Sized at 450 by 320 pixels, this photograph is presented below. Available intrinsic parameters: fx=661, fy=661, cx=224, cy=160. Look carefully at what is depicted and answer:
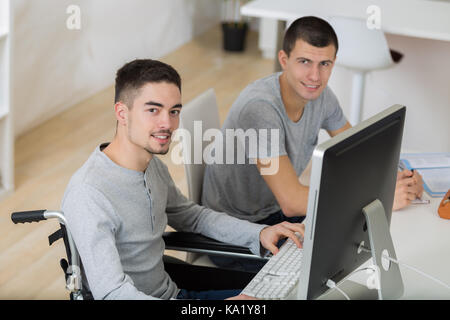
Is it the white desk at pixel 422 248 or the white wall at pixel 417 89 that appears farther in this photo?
the white wall at pixel 417 89

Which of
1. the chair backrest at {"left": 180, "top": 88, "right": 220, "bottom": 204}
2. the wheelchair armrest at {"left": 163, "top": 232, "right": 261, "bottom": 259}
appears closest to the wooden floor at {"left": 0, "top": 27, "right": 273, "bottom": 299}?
the chair backrest at {"left": 180, "top": 88, "right": 220, "bottom": 204}

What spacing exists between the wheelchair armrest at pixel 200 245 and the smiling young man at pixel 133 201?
0.09ft

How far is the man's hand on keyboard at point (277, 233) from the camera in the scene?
170cm

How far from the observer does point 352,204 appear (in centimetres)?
133

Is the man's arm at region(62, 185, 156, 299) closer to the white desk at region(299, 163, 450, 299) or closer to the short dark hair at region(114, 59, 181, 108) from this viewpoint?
the short dark hair at region(114, 59, 181, 108)

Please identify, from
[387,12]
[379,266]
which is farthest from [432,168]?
[387,12]

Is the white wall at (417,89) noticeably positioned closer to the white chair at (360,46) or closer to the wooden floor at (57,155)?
the white chair at (360,46)

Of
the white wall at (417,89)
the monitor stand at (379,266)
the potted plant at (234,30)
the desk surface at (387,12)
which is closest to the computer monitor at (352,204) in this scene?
the monitor stand at (379,266)

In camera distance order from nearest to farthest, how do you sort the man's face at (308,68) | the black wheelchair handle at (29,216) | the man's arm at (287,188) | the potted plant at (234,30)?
the black wheelchair handle at (29,216), the man's arm at (287,188), the man's face at (308,68), the potted plant at (234,30)

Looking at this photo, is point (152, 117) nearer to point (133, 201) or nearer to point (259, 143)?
point (133, 201)

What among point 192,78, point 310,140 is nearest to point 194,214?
point 310,140

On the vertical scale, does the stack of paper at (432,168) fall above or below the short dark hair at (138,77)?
below

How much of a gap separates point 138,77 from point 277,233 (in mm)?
→ 538

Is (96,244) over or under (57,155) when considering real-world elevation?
over
